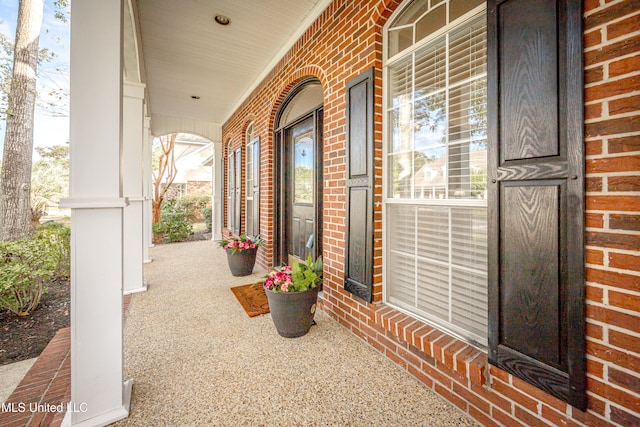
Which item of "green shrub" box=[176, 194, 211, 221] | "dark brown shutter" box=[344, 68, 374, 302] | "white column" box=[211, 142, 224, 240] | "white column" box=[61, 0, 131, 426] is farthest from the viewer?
"green shrub" box=[176, 194, 211, 221]

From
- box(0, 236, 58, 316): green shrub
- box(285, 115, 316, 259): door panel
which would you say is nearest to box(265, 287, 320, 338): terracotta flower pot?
box(285, 115, 316, 259): door panel

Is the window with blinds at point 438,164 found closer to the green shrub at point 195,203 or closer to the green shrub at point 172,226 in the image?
the green shrub at point 172,226

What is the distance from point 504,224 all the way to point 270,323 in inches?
81.9

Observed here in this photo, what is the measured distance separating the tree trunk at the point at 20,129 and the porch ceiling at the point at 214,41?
1.53 metres

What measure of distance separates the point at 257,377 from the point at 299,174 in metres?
2.51

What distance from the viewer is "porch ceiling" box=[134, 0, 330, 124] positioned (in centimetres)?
287

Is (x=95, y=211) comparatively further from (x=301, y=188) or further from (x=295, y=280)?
(x=301, y=188)

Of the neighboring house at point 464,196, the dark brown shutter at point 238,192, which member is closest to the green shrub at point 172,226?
the dark brown shutter at point 238,192

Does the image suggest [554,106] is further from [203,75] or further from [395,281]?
[203,75]

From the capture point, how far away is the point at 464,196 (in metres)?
1.63

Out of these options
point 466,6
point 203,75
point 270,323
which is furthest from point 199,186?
point 466,6

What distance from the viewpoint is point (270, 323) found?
2.58 meters

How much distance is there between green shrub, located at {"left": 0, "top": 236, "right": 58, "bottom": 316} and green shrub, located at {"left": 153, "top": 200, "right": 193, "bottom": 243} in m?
4.44

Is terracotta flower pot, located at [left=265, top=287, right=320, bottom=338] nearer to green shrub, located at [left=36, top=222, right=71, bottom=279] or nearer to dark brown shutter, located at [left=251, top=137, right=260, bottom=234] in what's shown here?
dark brown shutter, located at [left=251, top=137, right=260, bottom=234]
